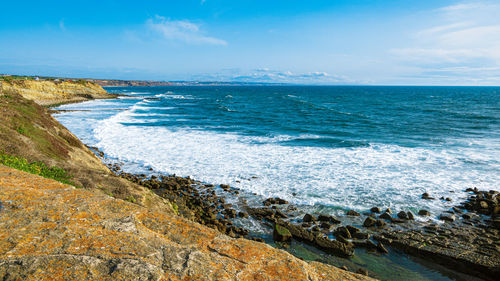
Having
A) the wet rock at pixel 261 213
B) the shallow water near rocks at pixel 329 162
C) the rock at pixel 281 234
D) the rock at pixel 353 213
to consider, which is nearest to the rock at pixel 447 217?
the shallow water near rocks at pixel 329 162

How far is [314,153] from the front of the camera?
25.0 meters

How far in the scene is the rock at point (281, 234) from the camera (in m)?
11.4

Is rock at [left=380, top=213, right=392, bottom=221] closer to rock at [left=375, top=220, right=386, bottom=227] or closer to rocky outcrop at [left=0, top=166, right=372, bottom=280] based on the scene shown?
rock at [left=375, top=220, right=386, bottom=227]

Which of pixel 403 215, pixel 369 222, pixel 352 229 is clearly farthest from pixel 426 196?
pixel 352 229

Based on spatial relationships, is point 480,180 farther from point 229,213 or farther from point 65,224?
point 65,224

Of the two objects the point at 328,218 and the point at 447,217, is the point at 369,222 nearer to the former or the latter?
the point at 328,218

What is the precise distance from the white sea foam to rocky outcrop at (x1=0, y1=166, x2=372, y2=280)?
1125 centimetres

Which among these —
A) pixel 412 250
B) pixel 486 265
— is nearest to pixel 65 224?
pixel 412 250

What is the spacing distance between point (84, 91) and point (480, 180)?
95.6 m

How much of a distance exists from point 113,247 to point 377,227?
12.1 meters

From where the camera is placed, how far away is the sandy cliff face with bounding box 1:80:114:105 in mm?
57250

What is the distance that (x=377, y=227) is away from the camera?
12680 mm

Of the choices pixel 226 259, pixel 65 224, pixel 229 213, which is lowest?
pixel 229 213

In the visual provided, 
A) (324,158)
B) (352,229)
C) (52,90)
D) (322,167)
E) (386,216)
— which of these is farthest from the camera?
(52,90)
